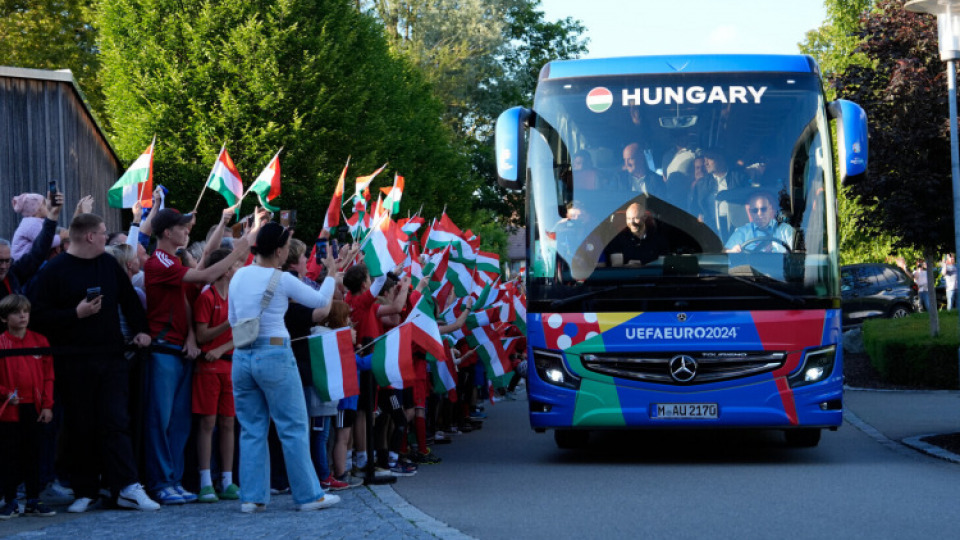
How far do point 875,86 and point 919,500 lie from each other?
1527cm

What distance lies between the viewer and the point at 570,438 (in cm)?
1358

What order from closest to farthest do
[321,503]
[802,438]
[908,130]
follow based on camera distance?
[321,503], [802,438], [908,130]

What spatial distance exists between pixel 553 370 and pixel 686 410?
1142 millimetres

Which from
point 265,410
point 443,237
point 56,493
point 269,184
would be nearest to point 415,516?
point 265,410

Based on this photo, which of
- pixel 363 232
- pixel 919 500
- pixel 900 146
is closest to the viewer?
pixel 919 500

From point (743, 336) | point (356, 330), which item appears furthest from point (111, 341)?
point (743, 336)

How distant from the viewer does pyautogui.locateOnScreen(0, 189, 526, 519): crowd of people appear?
356 inches

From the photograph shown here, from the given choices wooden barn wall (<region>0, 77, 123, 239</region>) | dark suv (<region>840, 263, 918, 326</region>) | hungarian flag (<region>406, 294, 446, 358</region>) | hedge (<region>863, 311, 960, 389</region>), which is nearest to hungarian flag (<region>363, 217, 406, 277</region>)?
hungarian flag (<region>406, 294, 446, 358</region>)

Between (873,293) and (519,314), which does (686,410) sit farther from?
(873,293)

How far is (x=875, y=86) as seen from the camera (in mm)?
23891

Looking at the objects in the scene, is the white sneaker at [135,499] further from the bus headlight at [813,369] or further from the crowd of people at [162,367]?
the bus headlight at [813,369]

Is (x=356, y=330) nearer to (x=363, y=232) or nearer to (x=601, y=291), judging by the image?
(x=601, y=291)

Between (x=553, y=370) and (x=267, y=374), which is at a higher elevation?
(x=267, y=374)

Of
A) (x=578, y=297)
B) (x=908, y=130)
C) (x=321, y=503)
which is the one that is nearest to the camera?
(x=321, y=503)
